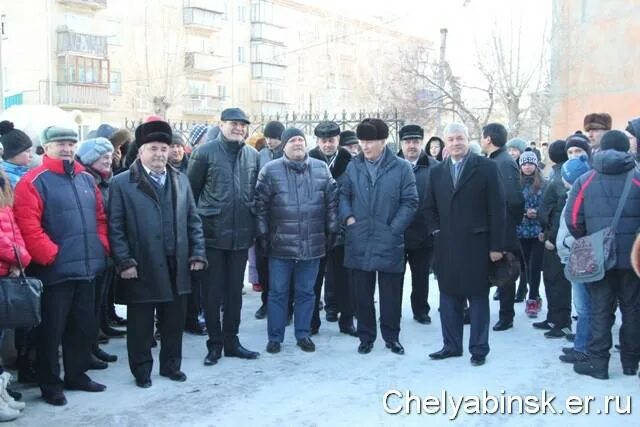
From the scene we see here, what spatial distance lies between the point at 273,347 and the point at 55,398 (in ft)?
6.53

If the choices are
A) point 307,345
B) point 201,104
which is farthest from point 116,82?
point 307,345

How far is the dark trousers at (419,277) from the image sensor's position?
739 centimetres

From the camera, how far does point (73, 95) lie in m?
33.2

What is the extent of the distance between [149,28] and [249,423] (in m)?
35.8

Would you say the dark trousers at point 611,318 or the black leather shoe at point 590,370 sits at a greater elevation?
the dark trousers at point 611,318

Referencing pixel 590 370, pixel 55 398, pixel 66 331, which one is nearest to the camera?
pixel 55 398

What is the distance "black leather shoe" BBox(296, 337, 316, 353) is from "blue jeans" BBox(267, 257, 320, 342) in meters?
0.04

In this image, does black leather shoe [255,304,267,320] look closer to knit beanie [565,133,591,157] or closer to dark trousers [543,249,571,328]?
dark trousers [543,249,571,328]

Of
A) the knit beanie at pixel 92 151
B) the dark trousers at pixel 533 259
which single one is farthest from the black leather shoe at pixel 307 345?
the dark trousers at pixel 533 259

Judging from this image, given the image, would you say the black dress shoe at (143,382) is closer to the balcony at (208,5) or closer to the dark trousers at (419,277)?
the dark trousers at (419,277)

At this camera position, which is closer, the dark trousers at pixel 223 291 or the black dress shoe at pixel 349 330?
the dark trousers at pixel 223 291

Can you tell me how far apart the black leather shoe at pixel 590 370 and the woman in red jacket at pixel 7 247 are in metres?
4.26

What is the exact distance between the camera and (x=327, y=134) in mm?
7195

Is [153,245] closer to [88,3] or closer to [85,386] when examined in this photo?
[85,386]
